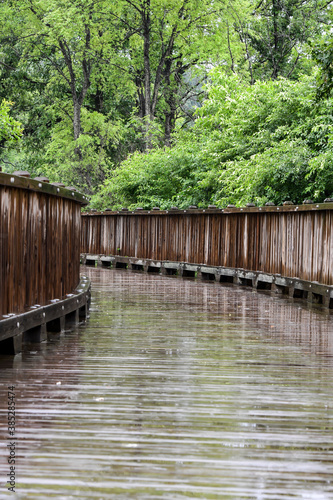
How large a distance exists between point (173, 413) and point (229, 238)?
12.3m

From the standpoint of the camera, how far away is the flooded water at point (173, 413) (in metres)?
3.50

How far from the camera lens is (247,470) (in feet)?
12.0

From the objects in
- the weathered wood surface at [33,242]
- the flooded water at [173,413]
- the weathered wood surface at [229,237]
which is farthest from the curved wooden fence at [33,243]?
the weathered wood surface at [229,237]

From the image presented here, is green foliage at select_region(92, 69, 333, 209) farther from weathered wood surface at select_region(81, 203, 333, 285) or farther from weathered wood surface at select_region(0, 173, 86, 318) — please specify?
weathered wood surface at select_region(0, 173, 86, 318)

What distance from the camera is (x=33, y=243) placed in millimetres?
7609

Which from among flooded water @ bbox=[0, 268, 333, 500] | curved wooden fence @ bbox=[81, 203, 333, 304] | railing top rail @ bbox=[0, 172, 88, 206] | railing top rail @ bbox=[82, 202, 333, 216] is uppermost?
railing top rail @ bbox=[0, 172, 88, 206]

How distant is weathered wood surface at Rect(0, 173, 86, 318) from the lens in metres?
6.69

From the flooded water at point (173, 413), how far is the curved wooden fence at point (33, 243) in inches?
19.5

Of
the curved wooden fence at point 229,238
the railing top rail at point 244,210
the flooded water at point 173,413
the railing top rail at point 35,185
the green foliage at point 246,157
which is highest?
the green foliage at point 246,157

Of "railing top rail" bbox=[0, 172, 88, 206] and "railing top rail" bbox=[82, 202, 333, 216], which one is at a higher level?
"railing top rail" bbox=[0, 172, 88, 206]

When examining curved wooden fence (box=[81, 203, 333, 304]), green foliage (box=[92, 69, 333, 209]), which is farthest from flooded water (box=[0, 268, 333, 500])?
green foliage (box=[92, 69, 333, 209])

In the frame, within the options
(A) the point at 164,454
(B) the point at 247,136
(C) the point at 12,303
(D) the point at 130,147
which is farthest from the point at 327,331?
(D) the point at 130,147

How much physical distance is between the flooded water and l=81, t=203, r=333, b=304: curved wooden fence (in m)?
3.33

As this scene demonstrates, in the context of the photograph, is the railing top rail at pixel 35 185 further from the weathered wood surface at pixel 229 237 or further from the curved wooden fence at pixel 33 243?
the weathered wood surface at pixel 229 237
